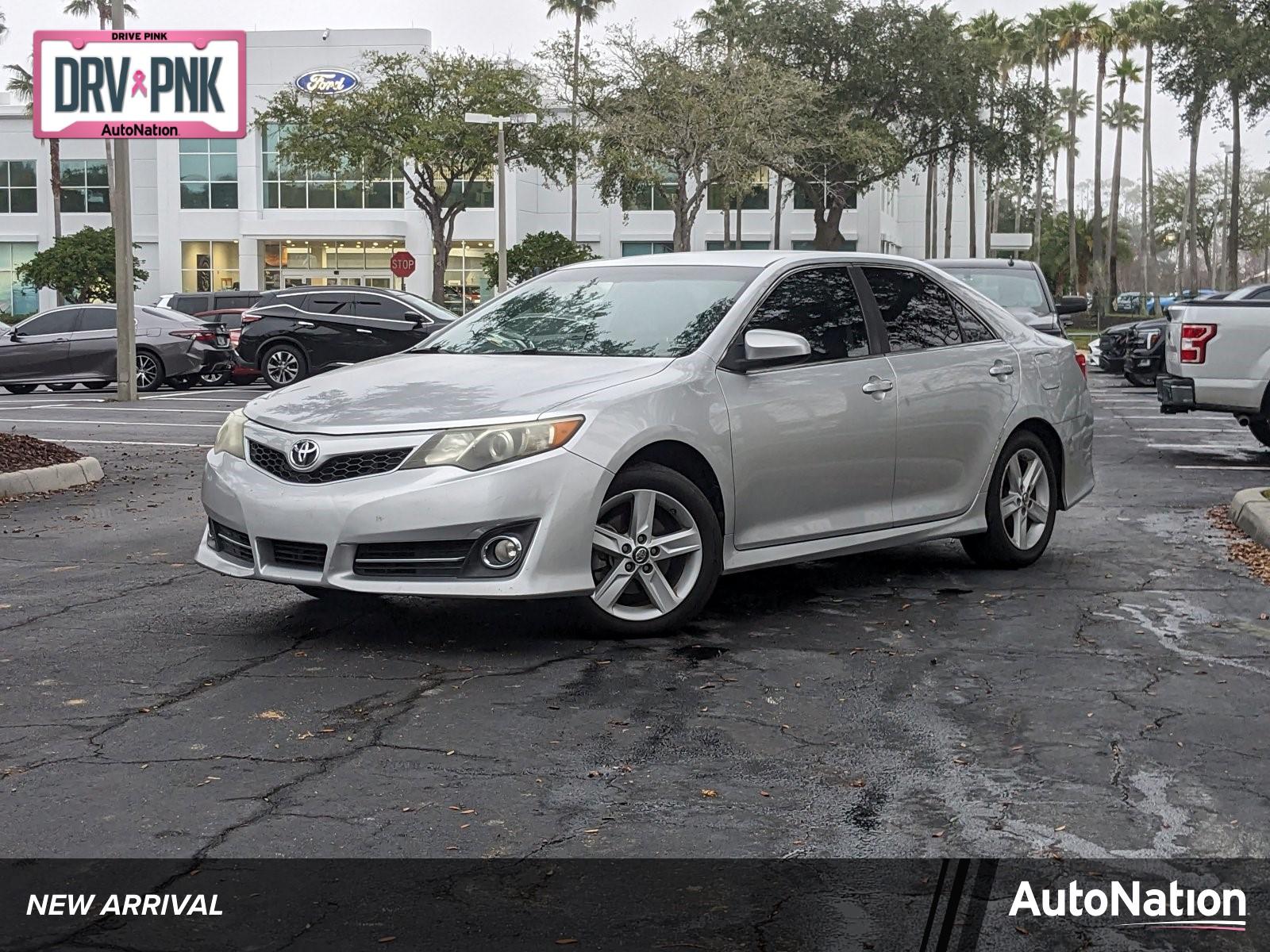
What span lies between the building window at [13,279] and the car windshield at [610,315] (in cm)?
7132

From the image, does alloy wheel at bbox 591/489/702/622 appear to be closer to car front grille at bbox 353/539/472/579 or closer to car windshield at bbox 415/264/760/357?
car front grille at bbox 353/539/472/579

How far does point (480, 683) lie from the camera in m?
5.94

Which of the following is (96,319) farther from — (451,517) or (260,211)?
(260,211)

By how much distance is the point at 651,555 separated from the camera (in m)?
6.69

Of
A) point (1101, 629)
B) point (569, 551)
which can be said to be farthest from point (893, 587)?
point (569, 551)

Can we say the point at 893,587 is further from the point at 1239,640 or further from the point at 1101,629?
the point at 1239,640

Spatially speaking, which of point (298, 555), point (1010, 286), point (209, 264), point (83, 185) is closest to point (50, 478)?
point (298, 555)

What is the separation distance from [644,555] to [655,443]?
1.51 feet

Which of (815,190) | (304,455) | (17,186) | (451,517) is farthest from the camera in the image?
(17,186)

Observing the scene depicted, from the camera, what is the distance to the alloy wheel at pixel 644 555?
6.59m

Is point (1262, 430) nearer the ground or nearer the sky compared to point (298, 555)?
nearer the ground

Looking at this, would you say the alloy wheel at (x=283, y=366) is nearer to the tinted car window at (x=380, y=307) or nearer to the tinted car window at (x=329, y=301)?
the tinted car window at (x=329, y=301)

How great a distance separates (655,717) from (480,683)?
0.79 metres

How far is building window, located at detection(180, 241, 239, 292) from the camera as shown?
6975cm
